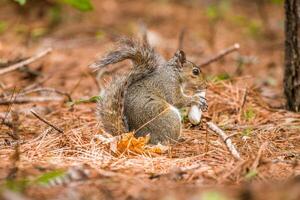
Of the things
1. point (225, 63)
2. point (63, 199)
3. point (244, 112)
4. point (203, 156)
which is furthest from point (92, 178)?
point (225, 63)

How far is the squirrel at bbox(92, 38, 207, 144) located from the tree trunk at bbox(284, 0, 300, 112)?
80 centimetres

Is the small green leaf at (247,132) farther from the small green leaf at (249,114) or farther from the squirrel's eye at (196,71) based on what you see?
the squirrel's eye at (196,71)

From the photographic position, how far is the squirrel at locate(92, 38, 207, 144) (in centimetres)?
331

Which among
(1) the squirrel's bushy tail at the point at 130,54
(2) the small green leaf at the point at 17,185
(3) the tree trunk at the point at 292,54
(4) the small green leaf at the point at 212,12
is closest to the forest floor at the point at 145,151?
(2) the small green leaf at the point at 17,185

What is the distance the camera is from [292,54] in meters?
4.07

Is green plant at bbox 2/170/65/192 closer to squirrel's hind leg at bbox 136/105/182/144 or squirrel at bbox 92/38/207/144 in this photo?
squirrel at bbox 92/38/207/144

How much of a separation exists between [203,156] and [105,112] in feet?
2.05

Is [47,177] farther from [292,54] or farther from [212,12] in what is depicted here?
[212,12]

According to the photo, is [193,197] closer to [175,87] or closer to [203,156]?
[203,156]

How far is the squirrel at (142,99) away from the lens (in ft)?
10.8

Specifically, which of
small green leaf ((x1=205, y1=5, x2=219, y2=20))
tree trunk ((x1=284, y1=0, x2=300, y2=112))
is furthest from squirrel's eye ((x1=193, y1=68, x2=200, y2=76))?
small green leaf ((x1=205, y1=5, x2=219, y2=20))

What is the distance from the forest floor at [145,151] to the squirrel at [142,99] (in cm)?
15

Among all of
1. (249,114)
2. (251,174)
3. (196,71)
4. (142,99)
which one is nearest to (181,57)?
(196,71)

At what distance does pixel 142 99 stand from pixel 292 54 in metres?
1.27
